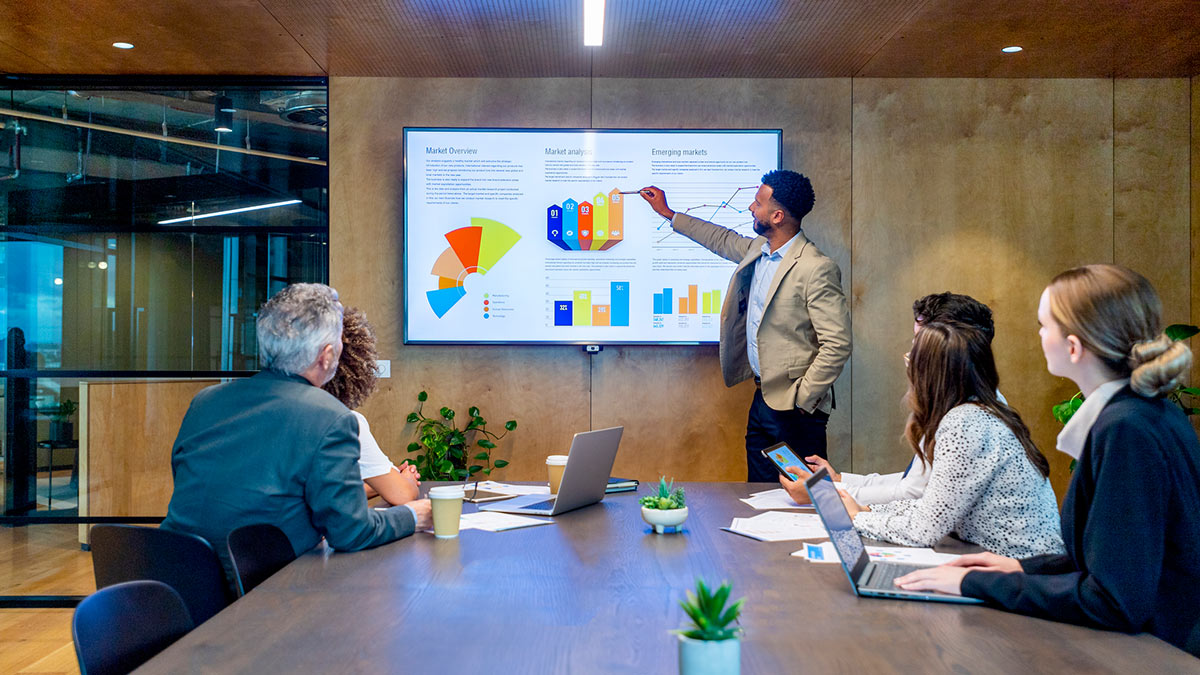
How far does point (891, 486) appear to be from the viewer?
8.62ft

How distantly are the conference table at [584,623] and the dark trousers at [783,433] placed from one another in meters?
1.92

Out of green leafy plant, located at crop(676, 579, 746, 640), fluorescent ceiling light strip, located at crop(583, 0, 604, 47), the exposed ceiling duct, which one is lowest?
green leafy plant, located at crop(676, 579, 746, 640)

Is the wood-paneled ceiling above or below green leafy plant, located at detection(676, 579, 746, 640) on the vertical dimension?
above

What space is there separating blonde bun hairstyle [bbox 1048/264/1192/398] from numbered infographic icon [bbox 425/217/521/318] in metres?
3.33

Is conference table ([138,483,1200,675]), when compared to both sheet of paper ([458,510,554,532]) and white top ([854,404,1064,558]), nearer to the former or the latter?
sheet of paper ([458,510,554,532])

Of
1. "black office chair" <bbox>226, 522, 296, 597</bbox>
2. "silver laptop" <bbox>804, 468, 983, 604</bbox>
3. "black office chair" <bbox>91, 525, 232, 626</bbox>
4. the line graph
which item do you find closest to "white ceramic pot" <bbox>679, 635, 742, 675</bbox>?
"silver laptop" <bbox>804, 468, 983, 604</bbox>

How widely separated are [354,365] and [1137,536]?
83.5 inches

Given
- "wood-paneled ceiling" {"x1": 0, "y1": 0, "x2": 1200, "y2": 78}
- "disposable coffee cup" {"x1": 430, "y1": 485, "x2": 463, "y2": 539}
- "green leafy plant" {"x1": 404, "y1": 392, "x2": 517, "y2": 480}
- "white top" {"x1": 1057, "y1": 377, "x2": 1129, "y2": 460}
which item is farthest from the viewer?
"green leafy plant" {"x1": 404, "y1": 392, "x2": 517, "y2": 480}

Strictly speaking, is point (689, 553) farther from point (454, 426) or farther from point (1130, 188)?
point (1130, 188)

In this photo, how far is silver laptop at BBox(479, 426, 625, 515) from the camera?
94.0 inches

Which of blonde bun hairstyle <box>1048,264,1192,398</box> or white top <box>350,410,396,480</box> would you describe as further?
white top <box>350,410,396,480</box>

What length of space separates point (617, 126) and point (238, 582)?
11.1 ft

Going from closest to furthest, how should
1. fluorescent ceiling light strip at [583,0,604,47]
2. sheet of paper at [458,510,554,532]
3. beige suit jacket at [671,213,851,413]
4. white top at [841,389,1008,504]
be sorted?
sheet of paper at [458,510,554,532], white top at [841,389,1008,504], fluorescent ceiling light strip at [583,0,604,47], beige suit jacket at [671,213,851,413]

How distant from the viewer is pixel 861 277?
4.72 meters
